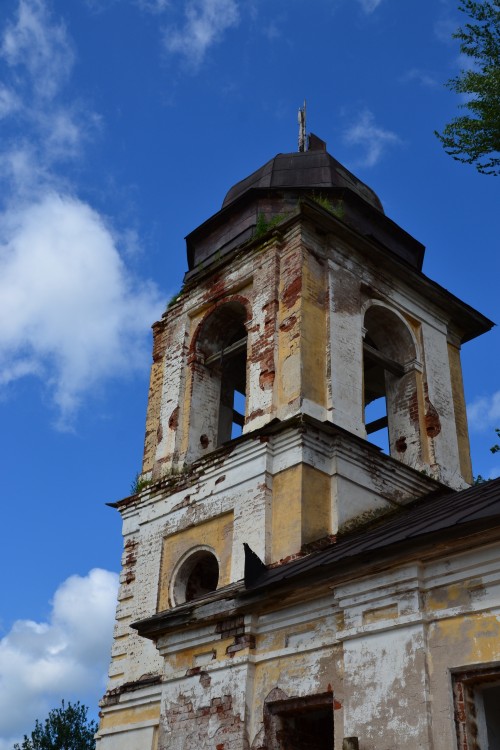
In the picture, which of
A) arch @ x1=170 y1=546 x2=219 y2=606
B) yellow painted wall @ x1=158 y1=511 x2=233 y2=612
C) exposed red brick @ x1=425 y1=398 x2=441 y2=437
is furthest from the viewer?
exposed red brick @ x1=425 y1=398 x2=441 y2=437

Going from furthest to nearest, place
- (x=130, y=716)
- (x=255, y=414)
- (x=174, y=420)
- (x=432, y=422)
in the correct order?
(x=174, y=420)
(x=432, y=422)
(x=255, y=414)
(x=130, y=716)

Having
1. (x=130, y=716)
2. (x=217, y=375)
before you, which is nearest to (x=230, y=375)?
(x=217, y=375)

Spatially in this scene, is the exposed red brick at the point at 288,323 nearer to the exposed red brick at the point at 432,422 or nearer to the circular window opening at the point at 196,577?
the exposed red brick at the point at 432,422

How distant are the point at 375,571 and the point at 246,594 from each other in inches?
60.8

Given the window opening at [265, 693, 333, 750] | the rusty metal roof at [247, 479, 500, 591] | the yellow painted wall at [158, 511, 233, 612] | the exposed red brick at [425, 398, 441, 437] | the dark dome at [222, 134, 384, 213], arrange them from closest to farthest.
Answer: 1. the rusty metal roof at [247, 479, 500, 591]
2. the window opening at [265, 693, 333, 750]
3. the yellow painted wall at [158, 511, 233, 612]
4. the exposed red brick at [425, 398, 441, 437]
5. the dark dome at [222, 134, 384, 213]

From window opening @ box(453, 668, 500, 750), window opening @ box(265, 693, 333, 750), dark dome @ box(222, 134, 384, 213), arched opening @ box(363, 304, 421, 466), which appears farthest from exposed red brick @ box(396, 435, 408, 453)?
window opening @ box(453, 668, 500, 750)

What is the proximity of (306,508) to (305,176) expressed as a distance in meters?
6.06

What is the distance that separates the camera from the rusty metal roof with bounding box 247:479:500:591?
649 cm

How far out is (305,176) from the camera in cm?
1334

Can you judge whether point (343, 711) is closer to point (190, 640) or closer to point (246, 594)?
point (246, 594)

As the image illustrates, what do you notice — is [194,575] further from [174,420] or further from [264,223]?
[264,223]

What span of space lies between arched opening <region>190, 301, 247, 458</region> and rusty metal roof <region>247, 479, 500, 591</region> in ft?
10.1

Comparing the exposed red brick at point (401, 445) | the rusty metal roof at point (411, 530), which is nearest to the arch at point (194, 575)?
the rusty metal roof at point (411, 530)

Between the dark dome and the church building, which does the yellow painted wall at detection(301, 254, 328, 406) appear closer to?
the church building
